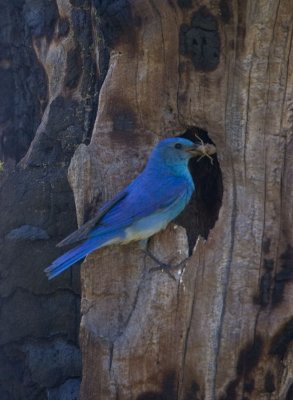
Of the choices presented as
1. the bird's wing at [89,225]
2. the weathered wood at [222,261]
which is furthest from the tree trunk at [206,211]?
the bird's wing at [89,225]

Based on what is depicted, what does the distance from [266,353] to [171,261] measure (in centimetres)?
60

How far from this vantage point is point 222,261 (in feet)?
12.3

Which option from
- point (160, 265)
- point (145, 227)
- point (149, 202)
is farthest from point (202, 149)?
point (160, 265)

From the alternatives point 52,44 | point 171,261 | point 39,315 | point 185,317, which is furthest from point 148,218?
point 52,44

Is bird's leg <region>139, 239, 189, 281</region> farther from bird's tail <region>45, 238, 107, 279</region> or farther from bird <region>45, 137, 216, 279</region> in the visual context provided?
bird's tail <region>45, 238, 107, 279</region>

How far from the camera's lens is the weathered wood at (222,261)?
146 inches

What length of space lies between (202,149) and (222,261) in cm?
55

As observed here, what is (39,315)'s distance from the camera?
4617 millimetres

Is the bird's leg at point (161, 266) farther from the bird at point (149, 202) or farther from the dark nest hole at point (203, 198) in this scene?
the dark nest hole at point (203, 198)

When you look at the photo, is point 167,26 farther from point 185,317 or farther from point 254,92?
point 185,317

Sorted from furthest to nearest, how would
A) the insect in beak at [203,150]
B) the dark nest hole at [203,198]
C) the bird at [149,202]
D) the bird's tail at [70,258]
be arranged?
the dark nest hole at [203,198], the insect in beak at [203,150], the bird at [149,202], the bird's tail at [70,258]

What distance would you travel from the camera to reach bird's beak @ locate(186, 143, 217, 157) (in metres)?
3.90

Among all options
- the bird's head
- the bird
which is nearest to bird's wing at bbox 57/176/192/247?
the bird

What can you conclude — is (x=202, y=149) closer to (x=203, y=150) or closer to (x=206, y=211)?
(x=203, y=150)
